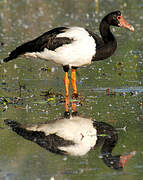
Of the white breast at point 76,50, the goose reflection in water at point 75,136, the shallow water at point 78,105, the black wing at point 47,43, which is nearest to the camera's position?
the shallow water at point 78,105

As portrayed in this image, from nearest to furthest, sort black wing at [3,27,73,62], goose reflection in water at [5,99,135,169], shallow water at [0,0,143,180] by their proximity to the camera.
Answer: shallow water at [0,0,143,180] → goose reflection in water at [5,99,135,169] → black wing at [3,27,73,62]

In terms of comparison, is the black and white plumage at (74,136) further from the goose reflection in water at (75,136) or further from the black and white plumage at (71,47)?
the black and white plumage at (71,47)

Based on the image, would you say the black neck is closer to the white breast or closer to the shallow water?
the white breast

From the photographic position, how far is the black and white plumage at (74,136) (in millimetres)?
6859

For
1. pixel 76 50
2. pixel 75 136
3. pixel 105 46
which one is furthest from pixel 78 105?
pixel 75 136

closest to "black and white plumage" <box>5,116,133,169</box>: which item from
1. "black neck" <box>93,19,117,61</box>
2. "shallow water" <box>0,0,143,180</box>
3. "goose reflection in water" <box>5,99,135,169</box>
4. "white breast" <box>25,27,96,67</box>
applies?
"goose reflection in water" <box>5,99,135,169</box>

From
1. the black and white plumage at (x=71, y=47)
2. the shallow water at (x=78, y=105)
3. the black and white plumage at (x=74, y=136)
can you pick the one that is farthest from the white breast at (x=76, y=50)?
the black and white plumage at (x=74, y=136)

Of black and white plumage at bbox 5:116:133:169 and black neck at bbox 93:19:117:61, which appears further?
black neck at bbox 93:19:117:61

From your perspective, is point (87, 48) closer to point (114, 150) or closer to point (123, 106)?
point (123, 106)

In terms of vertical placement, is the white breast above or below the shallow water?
above

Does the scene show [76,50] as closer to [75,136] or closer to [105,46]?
[105,46]

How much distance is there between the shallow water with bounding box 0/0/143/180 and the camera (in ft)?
20.4

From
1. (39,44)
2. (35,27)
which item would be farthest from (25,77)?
(35,27)

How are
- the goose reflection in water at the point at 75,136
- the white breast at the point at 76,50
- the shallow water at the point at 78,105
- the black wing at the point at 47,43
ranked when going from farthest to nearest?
1. the black wing at the point at 47,43
2. the white breast at the point at 76,50
3. the goose reflection in water at the point at 75,136
4. the shallow water at the point at 78,105
